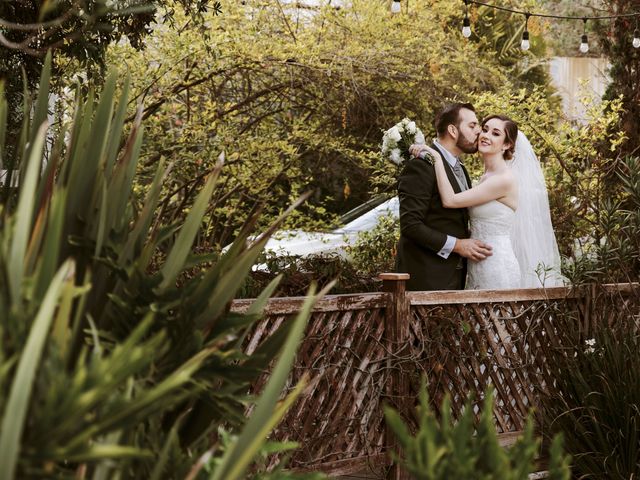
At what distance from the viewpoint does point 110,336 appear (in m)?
1.95

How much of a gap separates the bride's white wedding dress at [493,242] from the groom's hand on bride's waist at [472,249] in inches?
3.9

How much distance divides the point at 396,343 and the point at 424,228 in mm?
988

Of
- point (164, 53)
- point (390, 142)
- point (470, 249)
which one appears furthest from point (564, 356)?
point (164, 53)

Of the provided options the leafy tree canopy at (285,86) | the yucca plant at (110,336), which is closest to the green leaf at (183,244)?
the yucca plant at (110,336)

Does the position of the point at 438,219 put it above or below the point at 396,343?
above

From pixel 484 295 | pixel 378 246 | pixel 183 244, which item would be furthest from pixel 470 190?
pixel 183 244

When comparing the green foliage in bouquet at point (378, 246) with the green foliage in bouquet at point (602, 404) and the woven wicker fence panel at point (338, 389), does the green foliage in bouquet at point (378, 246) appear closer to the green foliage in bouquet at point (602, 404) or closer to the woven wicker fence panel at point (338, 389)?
the green foliage in bouquet at point (602, 404)

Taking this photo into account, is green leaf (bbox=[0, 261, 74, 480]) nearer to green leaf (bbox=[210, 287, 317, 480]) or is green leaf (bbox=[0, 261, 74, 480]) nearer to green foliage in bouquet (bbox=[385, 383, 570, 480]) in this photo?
green leaf (bbox=[210, 287, 317, 480])

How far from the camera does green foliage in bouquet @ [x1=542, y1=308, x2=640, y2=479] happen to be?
14.2 ft

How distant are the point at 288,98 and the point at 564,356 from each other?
5.28 metres

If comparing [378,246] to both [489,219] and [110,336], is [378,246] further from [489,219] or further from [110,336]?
[110,336]

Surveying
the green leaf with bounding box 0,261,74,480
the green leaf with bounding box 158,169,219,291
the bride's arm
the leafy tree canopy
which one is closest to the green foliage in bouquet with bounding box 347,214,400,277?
the leafy tree canopy

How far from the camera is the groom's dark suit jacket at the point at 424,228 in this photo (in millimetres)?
5352

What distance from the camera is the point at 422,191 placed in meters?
5.39
